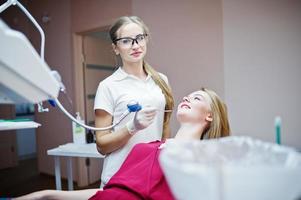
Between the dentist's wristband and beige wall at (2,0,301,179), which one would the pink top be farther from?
beige wall at (2,0,301,179)

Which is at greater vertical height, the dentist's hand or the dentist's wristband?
the dentist's hand

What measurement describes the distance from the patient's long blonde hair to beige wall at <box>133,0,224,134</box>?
899mm

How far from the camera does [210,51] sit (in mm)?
1986

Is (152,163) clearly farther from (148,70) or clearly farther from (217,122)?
(148,70)

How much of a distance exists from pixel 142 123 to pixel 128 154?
219 mm

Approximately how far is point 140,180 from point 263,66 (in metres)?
1.32

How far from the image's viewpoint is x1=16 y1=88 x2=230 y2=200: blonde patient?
0.85m

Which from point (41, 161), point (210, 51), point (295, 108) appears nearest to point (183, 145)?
point (295, 108)

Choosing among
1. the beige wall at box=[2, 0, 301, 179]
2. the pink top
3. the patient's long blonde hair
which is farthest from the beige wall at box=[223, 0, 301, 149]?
the pink top

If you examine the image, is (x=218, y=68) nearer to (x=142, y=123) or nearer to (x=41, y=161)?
(x=142, y=123)

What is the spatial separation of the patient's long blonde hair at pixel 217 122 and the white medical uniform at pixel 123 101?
0.22m

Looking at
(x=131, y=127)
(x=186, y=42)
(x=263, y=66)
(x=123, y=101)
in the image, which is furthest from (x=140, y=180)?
(x=186, y=42)

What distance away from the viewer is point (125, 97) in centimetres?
106

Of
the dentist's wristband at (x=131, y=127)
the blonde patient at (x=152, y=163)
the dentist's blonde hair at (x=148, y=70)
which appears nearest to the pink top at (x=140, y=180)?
the blonde patient at (x=152, y=163)
